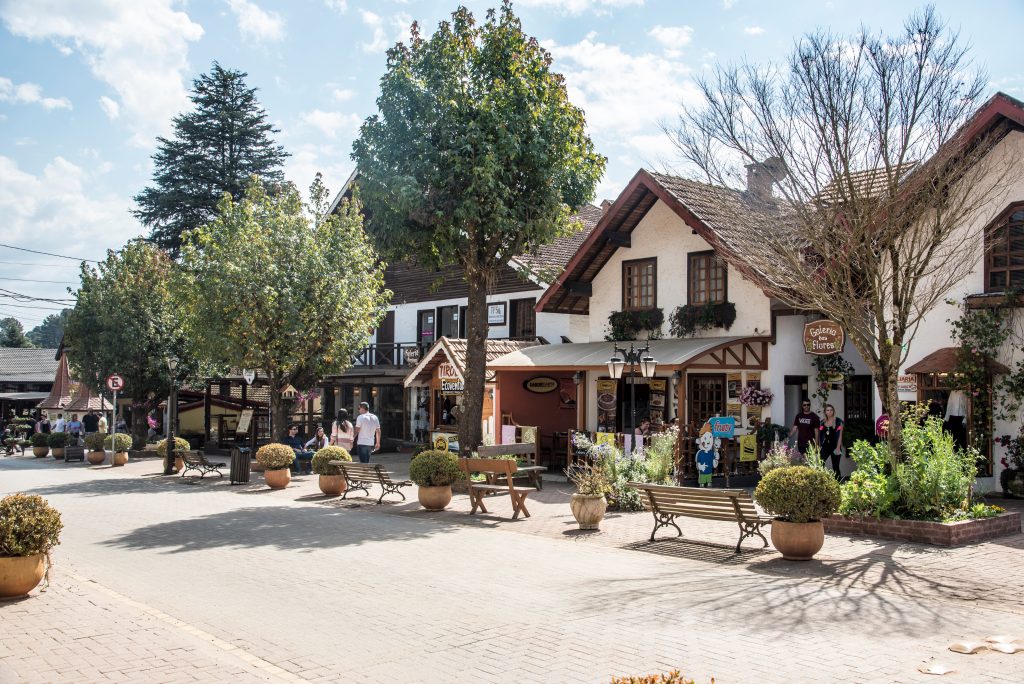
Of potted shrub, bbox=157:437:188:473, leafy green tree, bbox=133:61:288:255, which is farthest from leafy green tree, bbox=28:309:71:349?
potted shrub, bbox=157:437:188:473

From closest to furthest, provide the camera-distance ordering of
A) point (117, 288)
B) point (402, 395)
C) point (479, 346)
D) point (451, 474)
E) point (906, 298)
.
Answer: point (906, 298) → point (451, 474) → point (479, 346) → point (117, 288) → point (402, 395)

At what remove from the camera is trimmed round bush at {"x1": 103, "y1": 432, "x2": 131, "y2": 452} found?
27953 millimetres

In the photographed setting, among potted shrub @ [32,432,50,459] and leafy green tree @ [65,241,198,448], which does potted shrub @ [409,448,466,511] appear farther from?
potted shrub @ [32,432,50,459]

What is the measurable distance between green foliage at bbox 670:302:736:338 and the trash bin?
1083 cm

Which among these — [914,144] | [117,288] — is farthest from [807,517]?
[117,288]

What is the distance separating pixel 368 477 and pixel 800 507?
9.05 metres

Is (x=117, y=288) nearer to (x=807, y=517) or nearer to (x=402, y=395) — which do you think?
(x=402, y=395)

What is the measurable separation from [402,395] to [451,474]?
17640 mm

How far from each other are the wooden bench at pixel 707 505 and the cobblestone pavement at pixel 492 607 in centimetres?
40

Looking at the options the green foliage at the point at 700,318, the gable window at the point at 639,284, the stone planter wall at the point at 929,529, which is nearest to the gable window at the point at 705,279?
the green foliage at the point at 700,318

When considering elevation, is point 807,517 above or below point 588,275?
below

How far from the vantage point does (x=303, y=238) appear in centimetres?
2255

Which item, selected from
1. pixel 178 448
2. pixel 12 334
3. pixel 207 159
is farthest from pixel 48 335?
pixel 178 448

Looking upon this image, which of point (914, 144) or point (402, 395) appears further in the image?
point (402, 395)
